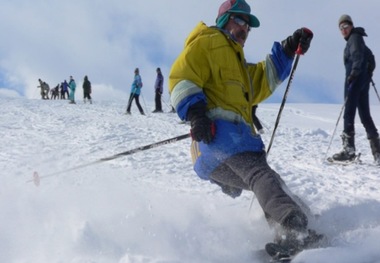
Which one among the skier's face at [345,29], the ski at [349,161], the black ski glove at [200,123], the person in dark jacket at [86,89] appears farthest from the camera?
the person in dark jacket at [86,89]

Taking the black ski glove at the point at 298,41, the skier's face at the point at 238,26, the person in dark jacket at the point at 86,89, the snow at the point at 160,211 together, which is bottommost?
the snow at the point at 160,211

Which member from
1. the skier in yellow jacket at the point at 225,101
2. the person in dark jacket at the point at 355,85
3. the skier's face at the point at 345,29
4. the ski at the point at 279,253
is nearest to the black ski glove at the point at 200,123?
the skier in yellow jacket at the point at 225,101

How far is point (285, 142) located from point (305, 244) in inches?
247

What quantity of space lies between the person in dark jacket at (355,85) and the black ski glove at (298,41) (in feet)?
9.56

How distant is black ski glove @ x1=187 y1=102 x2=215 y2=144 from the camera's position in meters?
3.03

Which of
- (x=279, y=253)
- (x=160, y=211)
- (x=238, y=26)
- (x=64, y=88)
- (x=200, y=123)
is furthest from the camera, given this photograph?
(x=64, y=88)

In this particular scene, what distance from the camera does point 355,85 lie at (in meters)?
6.30

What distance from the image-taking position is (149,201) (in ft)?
13.7

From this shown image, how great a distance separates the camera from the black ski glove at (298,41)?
3.54 m

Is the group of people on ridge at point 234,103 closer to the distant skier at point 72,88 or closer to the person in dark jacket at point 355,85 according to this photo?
the person in dark jacket at point 355,85

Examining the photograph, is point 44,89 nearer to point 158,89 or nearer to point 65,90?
point 65,90

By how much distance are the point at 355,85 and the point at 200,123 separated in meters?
3.99

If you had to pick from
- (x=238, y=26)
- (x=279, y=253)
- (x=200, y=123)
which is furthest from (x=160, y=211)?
(x=238, y=26)

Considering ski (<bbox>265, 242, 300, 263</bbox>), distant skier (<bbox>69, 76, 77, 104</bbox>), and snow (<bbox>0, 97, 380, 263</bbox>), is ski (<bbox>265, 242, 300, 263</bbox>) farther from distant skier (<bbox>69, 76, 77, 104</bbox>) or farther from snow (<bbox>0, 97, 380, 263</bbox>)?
distant skier (<bbox>69, 76, 77, 104</bbox>)
